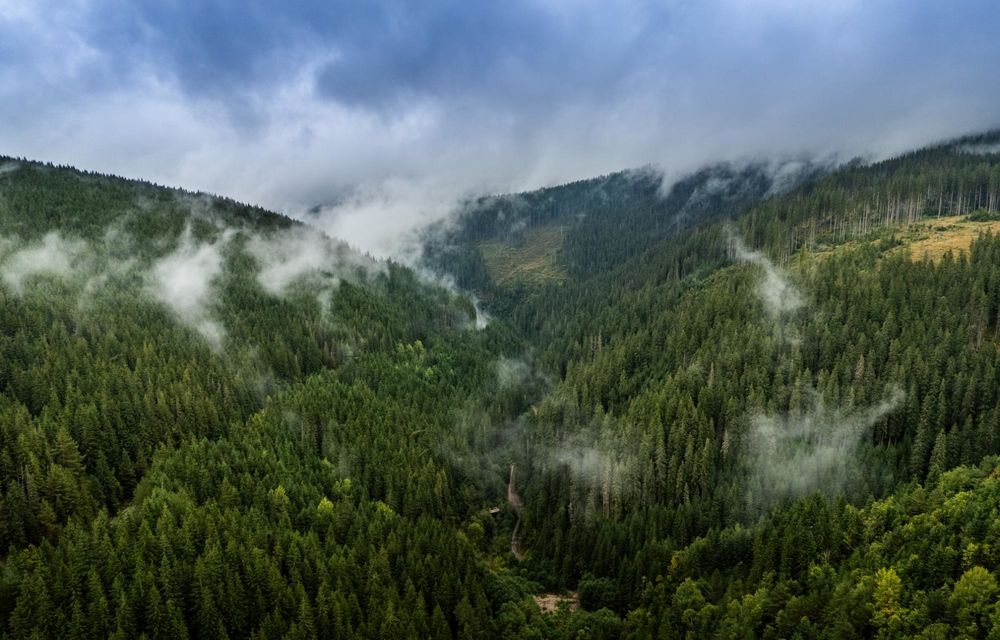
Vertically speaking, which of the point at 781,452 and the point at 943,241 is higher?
the point at 943,241

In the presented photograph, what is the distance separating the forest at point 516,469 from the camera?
71625mm

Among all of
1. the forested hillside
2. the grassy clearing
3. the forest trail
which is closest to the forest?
the forested hillside

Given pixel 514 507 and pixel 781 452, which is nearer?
pixel 781 452

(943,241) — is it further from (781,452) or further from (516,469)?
(516,469)

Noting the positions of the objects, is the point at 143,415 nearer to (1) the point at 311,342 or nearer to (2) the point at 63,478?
(2) the point at 63,478

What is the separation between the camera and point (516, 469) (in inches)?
6014

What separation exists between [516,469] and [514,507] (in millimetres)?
17371

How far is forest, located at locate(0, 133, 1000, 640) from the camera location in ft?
235

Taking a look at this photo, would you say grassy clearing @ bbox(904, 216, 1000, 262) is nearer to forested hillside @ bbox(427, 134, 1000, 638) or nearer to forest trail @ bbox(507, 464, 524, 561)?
forested hillside @ bbox(427, 134, 1000, 638)

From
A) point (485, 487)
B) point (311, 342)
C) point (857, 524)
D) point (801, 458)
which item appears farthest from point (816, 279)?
point (311, 342)

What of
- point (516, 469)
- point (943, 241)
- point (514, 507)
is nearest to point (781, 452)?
point (514, 507)

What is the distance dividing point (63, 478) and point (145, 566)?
32.8 m

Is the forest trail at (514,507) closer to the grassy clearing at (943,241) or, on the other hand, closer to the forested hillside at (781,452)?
the forested hillside at (781,452)

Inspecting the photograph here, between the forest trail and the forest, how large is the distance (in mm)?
797
